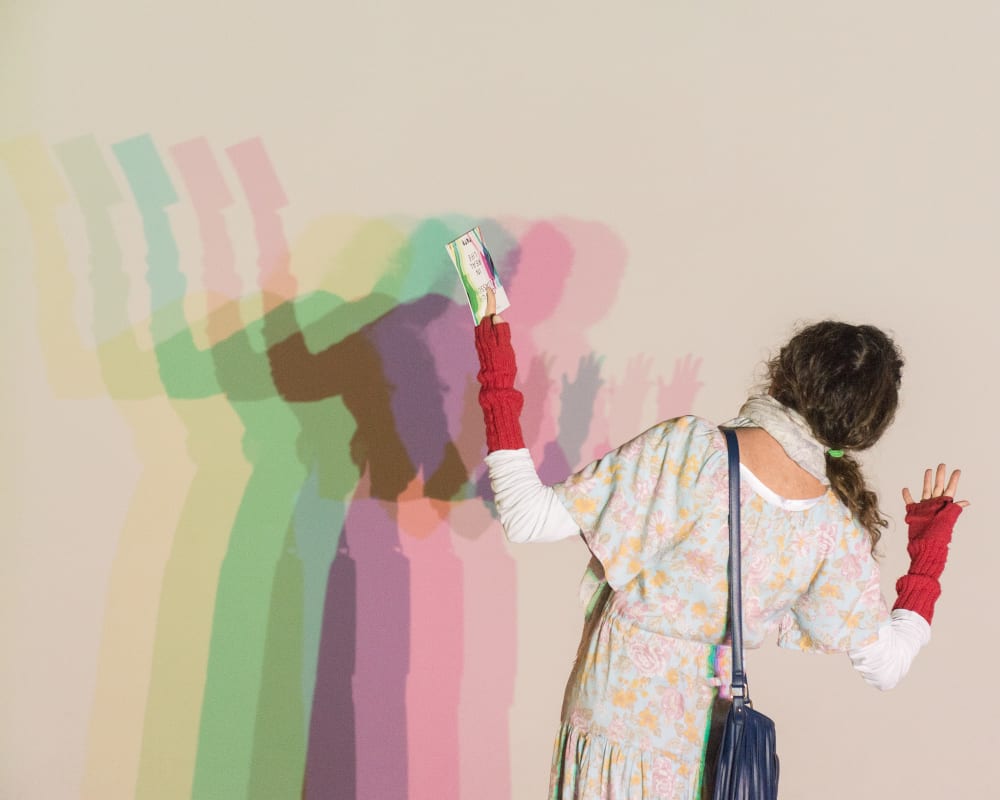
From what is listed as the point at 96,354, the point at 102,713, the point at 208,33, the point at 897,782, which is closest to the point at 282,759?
the point at 102,713

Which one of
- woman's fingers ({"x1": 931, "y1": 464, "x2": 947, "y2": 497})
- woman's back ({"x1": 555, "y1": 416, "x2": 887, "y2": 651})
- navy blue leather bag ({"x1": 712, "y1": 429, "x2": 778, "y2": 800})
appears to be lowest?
navy blue leather bag ({"x1": 712, "y1": 429, "x2": 778, "y2": 800})

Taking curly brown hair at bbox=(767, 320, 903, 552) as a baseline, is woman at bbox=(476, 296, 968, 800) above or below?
below

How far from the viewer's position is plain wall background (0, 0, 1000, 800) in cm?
198

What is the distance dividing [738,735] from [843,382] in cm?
42

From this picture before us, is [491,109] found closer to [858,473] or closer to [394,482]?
[394,482]

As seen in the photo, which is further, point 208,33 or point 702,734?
point 208,33

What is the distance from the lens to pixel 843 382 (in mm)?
1249

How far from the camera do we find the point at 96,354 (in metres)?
1.98

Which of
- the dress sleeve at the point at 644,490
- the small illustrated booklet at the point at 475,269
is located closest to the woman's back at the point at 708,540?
the dress sleeve at the point at 644,490

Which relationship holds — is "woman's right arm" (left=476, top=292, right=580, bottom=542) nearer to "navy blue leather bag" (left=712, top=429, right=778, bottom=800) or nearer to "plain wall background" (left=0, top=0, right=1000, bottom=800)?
"navy blue leather bag" (left=712, top=429, right=778, bottom=800)

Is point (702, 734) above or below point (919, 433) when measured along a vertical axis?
below

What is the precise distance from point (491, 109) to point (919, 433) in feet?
3.38

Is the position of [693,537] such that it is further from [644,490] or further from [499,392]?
[499,392]

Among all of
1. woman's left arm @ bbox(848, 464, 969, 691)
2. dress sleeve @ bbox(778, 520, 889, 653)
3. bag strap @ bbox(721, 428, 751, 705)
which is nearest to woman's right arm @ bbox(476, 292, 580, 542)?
bag strap @ bbox(721, 428, 751, 705)
